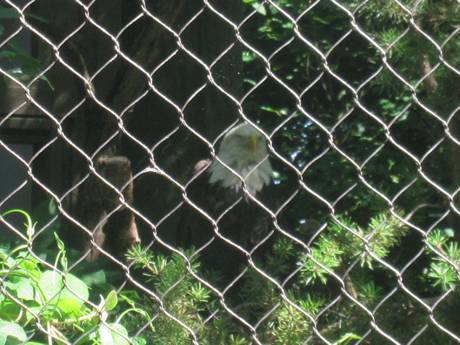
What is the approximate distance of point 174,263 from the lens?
1965 mm

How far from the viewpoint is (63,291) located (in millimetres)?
1738

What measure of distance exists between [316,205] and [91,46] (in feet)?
2.95

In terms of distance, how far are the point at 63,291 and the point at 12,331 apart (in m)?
0.11

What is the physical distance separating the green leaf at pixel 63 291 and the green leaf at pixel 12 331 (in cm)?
7

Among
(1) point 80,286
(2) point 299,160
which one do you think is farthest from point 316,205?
(1) point 80,286

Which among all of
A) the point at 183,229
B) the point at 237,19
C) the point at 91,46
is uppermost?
the point at 237,19

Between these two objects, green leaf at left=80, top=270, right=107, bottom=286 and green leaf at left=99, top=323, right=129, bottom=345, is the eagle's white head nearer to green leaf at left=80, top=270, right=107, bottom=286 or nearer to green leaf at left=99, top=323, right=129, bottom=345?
green leaf at left=80, top=270, right=107, bottom=286

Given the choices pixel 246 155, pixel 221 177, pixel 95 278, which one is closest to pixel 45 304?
pixel 95 278

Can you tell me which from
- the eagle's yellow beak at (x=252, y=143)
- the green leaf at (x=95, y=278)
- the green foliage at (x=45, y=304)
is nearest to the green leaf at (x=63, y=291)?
the green foliage at (x=45, y=304)

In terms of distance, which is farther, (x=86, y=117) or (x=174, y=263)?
(x=86, y=117)

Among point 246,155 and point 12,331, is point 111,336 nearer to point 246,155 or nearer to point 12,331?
point 12,331

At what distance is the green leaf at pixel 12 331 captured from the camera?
165cm

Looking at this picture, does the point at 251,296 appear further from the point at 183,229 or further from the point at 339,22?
the point at 339,22

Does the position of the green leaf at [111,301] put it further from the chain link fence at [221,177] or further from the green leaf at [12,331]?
the green leaf at [12,331]
